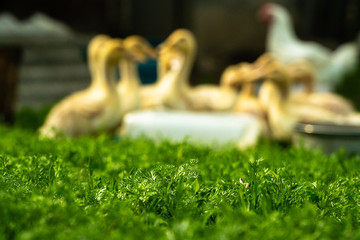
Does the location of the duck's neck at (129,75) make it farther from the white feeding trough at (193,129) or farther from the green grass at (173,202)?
the green grass at (173,202)

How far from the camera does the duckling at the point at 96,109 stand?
629 cm

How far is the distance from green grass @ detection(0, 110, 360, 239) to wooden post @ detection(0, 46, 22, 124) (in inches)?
181

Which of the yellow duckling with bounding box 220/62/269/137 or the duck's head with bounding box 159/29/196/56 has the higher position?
the duck's head with bounding box 159/29/196/56

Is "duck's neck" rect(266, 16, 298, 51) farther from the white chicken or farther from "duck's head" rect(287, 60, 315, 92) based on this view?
"duck's head" rect(287, 60, 315, 92)

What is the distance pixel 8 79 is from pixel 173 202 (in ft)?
19.3

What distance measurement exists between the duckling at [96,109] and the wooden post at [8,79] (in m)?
1.35

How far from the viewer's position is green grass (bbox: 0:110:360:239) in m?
Result: 1.95

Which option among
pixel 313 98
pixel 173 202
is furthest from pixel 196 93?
pixel 173 202

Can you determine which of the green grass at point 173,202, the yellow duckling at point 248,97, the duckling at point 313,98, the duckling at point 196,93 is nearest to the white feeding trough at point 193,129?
the yellow duckling at point 248,97

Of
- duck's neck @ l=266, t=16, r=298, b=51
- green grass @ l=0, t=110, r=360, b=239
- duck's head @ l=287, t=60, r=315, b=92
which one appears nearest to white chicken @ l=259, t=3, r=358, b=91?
duck's neck @ l=266, t=16, r=298, b=51

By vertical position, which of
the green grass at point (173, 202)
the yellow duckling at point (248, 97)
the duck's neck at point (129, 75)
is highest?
the green grass at point (173, 202)

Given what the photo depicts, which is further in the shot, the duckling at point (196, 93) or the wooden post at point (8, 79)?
the wooden post at point (8, 79)

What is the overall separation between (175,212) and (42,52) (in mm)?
9675

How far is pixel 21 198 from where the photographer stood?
2.28 meters
